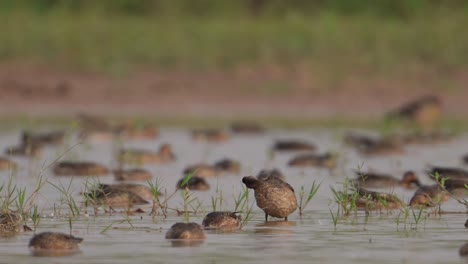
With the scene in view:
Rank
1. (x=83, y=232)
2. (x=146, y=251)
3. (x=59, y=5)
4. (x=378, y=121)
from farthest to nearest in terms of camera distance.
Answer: (x=59, y=5), (x=378, y=121), (x=83, y=232), (x=146, y=251)

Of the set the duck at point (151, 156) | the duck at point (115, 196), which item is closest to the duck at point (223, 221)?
the duck at point (115, 196)

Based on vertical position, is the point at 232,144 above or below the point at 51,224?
above

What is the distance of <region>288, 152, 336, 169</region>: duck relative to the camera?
16188 mm

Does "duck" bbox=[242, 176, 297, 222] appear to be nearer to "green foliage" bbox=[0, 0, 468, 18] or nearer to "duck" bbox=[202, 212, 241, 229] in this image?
"duck" bbox=[202, 212, 241, 229]

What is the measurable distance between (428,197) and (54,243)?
145 inches

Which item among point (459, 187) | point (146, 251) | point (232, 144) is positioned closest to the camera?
point (146, 251)

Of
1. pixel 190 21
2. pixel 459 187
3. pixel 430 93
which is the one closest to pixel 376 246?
pixel 459 187

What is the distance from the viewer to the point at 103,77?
26219 mm

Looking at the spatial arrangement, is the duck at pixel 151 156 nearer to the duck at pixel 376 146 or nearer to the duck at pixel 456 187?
the duck at pixel 376 146

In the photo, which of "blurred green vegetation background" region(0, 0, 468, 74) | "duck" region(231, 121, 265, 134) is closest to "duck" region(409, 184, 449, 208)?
"duck" region(231, 121, 265, 134)

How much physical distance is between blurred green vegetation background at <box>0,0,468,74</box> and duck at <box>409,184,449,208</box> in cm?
1468

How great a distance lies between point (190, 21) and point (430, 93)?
556 centimetres

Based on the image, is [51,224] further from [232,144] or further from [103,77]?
[103,77]

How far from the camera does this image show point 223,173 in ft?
50.2
